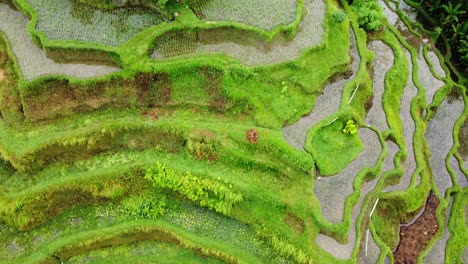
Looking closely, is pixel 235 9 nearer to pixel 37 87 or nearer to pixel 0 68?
pixel 37 87

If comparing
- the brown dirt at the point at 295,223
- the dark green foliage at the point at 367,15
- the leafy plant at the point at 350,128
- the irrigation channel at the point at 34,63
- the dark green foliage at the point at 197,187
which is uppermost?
the dark green foliage at the point at 367,15

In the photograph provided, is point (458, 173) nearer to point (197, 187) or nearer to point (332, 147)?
point (332, 147)

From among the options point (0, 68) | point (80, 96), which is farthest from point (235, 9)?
point (0, 68)

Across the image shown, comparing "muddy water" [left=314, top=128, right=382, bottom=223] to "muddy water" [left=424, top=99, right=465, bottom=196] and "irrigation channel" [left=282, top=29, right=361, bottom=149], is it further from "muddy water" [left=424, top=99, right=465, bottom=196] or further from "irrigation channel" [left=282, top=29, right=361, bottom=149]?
"muddy water" [left=424, top=99, right=465, bottom=196]

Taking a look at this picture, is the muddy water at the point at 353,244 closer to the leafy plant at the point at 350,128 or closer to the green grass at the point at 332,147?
the green grass at the point at 332,147

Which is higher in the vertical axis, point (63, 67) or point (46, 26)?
point (46, 26)

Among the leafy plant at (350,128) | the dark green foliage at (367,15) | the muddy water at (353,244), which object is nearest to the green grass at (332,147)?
the leafy plant at (350,128)

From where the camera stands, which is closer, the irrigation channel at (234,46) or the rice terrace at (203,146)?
the rice terrace at (203,146)
